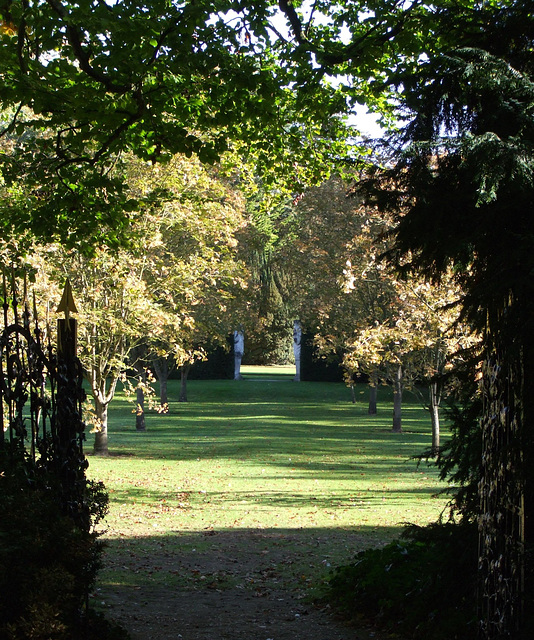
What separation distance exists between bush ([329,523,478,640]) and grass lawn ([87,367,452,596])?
943 millimetres

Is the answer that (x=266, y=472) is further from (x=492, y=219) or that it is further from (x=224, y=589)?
(x=492, y=219)

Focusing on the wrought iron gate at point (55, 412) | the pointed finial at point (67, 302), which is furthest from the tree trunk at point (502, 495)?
the pointed finial at point (67, 302)

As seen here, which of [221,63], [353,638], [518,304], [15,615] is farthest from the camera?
[221,63]

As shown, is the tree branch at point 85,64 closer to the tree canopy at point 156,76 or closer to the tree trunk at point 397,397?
the tree canopy at point 156,76

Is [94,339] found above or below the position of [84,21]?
below

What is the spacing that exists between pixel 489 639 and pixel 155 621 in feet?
9.48

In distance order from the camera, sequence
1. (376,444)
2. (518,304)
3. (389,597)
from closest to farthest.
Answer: (518,304)
(389,597)
(376,444)

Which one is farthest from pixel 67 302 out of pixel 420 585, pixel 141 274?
pixel 141 274

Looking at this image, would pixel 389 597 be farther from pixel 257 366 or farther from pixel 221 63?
pixel 257 366

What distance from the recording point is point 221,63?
298 inches

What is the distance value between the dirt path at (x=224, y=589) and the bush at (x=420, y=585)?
0.23 m

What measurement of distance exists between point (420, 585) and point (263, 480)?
10485mm

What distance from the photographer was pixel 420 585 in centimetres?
558

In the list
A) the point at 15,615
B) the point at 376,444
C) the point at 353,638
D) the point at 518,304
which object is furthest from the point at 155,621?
the point at 376,444
